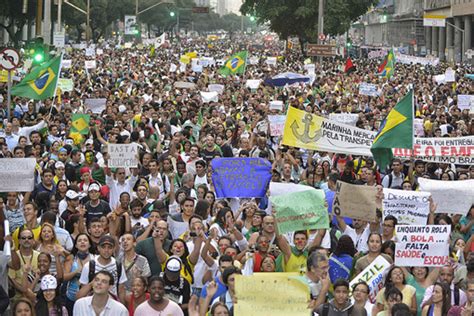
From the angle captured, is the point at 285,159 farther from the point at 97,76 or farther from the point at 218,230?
the point at 97,76

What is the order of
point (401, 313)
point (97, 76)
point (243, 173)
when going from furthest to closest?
point (97, 76) → point (243, 173) → point (401, 313)

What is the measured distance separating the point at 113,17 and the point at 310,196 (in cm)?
10340

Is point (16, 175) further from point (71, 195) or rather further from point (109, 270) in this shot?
point (109, 270)

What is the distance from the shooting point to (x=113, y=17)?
367 ft

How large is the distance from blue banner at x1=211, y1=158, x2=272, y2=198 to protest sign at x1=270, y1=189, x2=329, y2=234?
1.95 meters

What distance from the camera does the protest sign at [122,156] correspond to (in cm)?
1417

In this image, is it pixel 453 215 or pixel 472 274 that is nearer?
pixel 472 274

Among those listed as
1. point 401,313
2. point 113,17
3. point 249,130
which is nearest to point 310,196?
point 401,313

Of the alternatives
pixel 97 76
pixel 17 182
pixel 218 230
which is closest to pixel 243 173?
pixel 218 230

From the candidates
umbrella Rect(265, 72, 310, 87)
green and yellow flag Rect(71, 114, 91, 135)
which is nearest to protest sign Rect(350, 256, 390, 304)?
green and yellow flag Rect(71, 114, 91, 135)

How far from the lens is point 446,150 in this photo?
47.1 ft

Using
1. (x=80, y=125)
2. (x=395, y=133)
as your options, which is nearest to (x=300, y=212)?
(x=395, y=133)

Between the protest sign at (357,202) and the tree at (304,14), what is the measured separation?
182 ft

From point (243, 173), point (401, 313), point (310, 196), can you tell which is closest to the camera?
point (401, 313)
